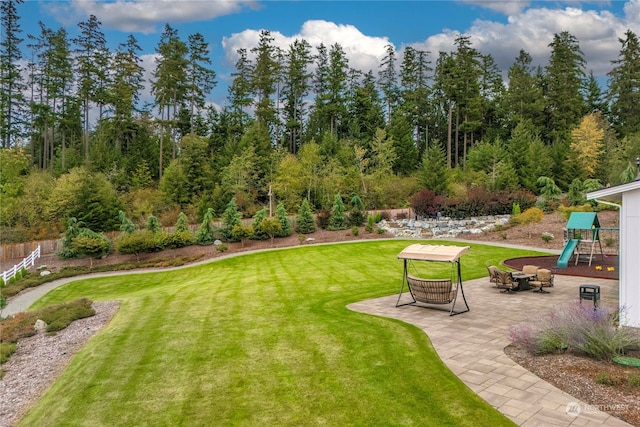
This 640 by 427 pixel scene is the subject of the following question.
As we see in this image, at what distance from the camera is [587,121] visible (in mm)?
37406

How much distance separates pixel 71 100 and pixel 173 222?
78.4ft

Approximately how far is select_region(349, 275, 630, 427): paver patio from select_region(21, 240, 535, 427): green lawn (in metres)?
0.30

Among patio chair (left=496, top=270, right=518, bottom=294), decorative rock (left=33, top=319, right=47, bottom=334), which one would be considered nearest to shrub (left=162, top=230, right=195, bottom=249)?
decorative rock (left=33, top=319, right=47, bottom=334)

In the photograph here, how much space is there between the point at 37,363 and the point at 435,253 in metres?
9.24

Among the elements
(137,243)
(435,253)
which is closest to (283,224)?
(137,243)

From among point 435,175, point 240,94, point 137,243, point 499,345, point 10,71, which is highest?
point 10,71

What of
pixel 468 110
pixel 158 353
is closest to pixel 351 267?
pixel 158 353

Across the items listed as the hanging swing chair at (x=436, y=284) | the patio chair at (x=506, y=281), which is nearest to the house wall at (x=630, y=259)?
the hanging swing chair at (x=436, y=284)

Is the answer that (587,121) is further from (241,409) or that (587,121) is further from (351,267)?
(241,409)

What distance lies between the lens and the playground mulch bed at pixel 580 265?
14473 mm

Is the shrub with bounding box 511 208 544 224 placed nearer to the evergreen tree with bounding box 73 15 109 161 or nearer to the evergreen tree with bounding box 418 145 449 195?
the evergreen tree with bounding box 418 145 449 195

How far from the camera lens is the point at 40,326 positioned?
1119cm

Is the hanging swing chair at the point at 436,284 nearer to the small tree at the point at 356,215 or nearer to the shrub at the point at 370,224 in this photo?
the shrub at the point at 370,224

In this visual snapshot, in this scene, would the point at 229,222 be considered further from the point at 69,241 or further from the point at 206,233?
the point at 69,241
